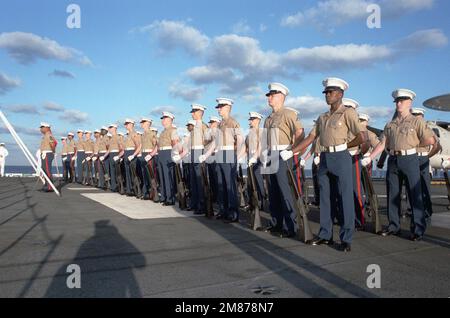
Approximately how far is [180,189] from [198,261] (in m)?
5.12

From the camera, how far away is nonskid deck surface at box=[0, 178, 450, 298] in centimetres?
319

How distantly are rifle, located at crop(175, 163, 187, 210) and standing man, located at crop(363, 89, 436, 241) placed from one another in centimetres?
426

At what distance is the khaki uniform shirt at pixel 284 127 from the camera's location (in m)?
5.86

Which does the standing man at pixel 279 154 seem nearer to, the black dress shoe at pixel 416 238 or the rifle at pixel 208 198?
the black dress shoe at pixel 416 238

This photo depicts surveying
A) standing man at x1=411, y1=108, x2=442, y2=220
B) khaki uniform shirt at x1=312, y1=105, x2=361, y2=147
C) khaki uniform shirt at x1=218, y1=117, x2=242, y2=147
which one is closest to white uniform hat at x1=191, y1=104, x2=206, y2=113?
khaki uniform shirt at x1=218, y1=117, x2=242, y2=147

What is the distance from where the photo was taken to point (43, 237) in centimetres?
530

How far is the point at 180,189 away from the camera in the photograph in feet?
30.2

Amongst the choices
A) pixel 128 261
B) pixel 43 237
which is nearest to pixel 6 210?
pixel 43 237

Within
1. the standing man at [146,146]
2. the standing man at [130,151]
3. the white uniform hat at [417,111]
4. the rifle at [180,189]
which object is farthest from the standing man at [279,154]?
the standing man at [130,151]

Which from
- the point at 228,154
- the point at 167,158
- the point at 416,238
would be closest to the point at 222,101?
the point at 228,154

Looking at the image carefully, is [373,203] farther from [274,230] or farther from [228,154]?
[228,154]

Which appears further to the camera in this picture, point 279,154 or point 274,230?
point 274,230
